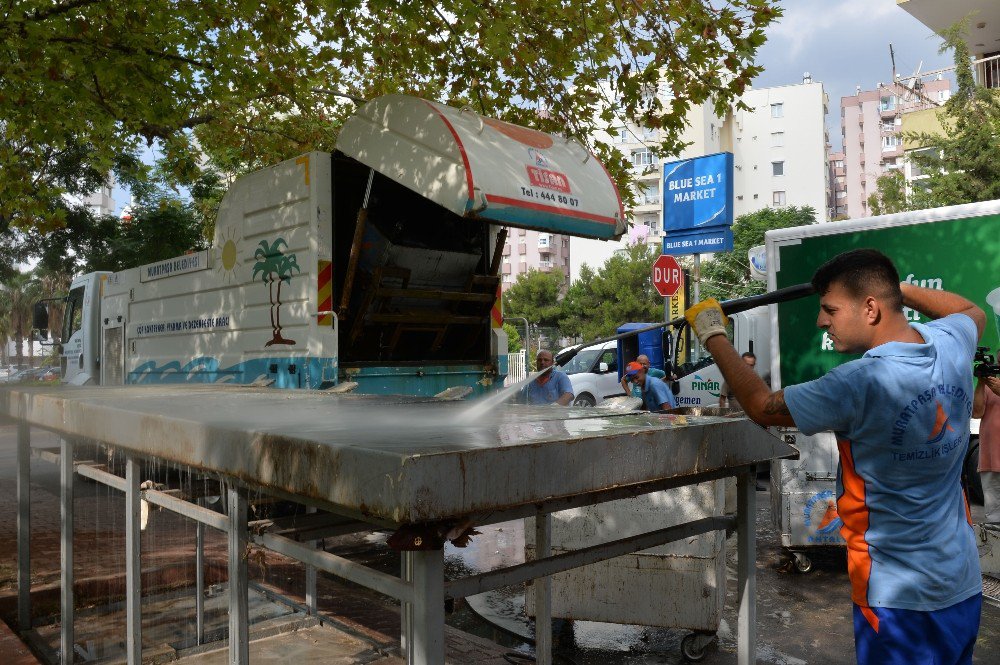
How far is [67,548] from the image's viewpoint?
3.67 m

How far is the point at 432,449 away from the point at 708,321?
1153 mm

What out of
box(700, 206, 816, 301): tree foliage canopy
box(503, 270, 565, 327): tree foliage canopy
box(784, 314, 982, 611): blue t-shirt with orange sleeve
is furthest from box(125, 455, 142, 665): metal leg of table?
box(503, 270, 565, 327): tree foliage canopy

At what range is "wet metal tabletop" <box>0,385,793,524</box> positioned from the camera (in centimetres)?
150

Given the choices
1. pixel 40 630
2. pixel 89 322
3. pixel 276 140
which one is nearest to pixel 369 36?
pixel 276 140

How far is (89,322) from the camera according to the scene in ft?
33.2

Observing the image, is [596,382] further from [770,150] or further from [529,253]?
[770,150]

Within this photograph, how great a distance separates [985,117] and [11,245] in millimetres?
20596

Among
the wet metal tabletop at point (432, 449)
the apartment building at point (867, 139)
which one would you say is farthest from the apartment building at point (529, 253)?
the wet metal tabletop at point (432, 449)

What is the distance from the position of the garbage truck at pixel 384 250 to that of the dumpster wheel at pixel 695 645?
2.95m

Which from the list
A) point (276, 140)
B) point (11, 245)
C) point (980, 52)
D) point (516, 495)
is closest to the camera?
point (516, 495)

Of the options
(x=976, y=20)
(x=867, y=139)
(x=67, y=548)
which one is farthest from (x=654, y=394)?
(x=867, y=139)

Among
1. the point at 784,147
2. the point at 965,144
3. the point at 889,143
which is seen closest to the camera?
the point at 965,144

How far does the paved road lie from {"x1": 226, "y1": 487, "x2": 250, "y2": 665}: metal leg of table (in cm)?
191

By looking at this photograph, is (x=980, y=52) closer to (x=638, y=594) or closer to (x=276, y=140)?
(x=276, y=140)
